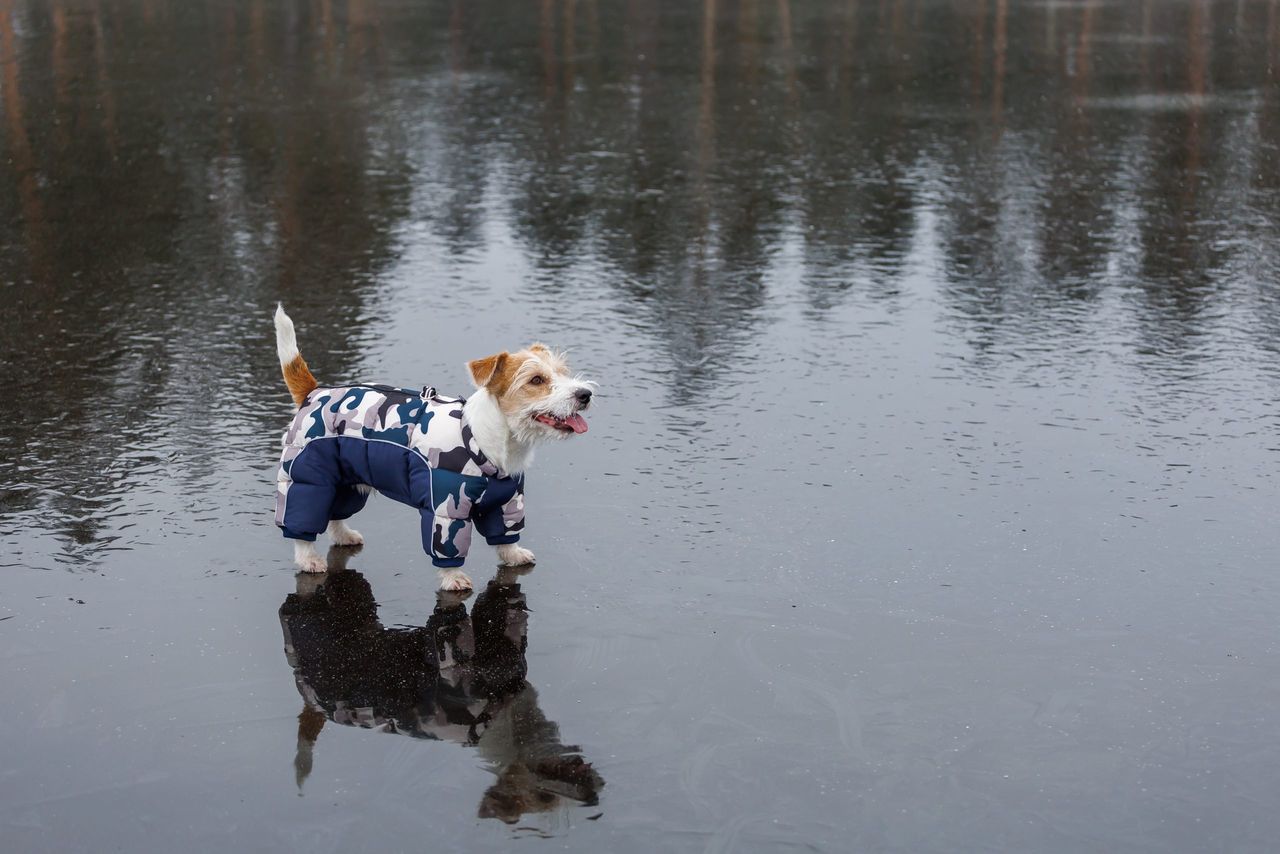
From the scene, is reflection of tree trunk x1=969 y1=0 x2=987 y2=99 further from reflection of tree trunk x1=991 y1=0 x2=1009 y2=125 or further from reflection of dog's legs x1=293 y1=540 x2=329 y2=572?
reflection of dog's legs x1=293 y1=540 x2=329 y2=572

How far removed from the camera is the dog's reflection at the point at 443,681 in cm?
479

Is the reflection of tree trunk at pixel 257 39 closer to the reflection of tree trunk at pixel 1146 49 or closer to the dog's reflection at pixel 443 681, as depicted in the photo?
the reflection of tree trunk at pixel 1146 49

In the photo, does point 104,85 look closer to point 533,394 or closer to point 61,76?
point 61,76

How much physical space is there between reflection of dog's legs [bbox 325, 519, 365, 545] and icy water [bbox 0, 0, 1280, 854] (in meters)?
0.10

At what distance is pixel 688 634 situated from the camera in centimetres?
572

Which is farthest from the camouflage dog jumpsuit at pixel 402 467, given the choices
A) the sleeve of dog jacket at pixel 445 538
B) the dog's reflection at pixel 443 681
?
the dog's reflection at pixel 443 681

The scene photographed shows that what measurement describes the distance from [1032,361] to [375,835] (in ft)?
18.3

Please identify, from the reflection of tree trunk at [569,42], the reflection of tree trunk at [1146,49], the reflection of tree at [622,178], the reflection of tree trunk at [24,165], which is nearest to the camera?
the reflection of tree at [622,178]

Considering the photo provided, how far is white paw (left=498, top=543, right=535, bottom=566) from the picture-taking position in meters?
6.30

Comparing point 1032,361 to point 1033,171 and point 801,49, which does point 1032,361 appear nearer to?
point 1033,171

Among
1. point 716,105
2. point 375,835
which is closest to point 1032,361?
point 375,835

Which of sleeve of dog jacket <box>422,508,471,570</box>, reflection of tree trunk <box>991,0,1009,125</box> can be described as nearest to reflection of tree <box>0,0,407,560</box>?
sleeve of dog jacket <box>422,508,471,570</box>

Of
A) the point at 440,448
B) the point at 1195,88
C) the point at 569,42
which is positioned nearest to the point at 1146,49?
the point at 1195,88

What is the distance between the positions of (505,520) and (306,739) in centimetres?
140
